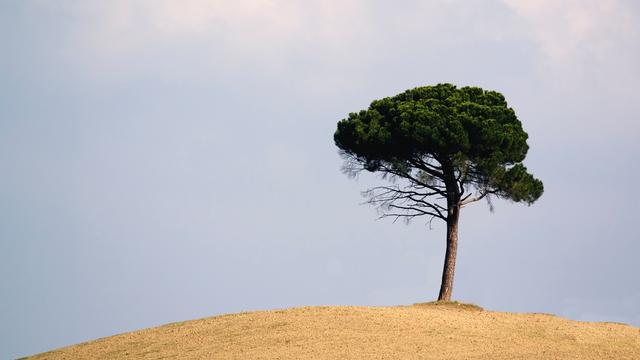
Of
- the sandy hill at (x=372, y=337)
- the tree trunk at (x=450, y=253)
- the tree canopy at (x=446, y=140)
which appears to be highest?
the tree canopy at (x=446, y=140)

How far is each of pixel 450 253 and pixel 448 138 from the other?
548 centimetres

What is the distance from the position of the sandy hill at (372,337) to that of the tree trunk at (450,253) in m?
3.00

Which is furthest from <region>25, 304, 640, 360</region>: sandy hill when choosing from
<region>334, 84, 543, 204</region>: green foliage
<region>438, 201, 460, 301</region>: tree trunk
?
<region>334, 84, 543, 204</region>: green foliage

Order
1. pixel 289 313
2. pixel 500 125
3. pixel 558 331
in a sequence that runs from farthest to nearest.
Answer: pixel 500 125, pixel 289 313, pixel 558 331

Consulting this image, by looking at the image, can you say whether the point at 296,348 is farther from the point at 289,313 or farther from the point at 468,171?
the point at 468,171

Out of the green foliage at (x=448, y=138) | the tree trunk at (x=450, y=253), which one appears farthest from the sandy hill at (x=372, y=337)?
the green foliage at (x=448, y=138)

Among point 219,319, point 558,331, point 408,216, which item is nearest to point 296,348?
point 219,319

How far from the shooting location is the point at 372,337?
2750 cm

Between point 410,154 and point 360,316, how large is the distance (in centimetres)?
1089

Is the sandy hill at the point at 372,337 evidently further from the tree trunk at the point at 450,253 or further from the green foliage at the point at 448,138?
the green foliage at the point at 448,138

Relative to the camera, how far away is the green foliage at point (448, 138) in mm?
37656

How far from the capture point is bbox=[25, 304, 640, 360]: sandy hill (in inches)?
1028

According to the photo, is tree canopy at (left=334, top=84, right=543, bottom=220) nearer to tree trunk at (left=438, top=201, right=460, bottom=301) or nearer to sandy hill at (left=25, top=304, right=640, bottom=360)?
tree trunk at (left=438, top=201, right=460, bottom=301)

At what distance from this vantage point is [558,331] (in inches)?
1176
